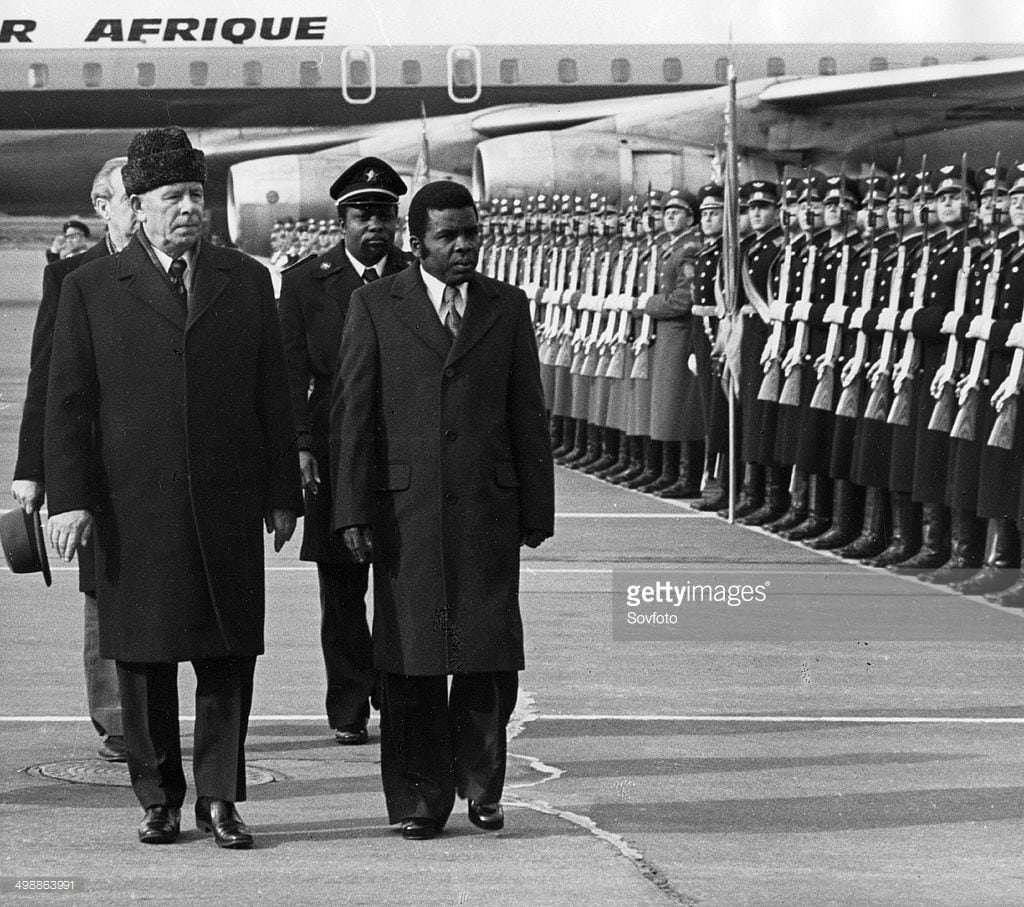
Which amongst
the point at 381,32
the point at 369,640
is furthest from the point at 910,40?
the point at 369,640

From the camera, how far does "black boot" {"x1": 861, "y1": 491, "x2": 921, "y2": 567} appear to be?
12055mm

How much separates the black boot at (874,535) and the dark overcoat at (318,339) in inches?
184

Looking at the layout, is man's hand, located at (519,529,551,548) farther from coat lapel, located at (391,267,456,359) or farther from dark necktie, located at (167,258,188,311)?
dark necktie, located at (167,258,188,311)

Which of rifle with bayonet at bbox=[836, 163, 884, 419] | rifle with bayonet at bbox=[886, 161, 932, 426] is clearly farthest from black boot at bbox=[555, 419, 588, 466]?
rifle with bayonet at bbox=[886, 161, 932, 426]

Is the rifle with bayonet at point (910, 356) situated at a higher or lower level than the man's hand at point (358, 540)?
higher

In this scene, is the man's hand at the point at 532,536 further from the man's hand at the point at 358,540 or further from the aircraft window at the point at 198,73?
the aircraft window at the point at 198,73

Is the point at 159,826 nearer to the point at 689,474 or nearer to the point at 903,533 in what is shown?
the point at 903,533

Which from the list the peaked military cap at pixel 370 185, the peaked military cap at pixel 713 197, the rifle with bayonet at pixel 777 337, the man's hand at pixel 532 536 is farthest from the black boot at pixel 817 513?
the man's hand at pixel 532 536

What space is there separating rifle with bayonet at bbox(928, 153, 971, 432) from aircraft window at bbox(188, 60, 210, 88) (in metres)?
22.9

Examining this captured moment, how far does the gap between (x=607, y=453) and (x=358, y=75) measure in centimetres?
1714

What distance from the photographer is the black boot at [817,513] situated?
13.1 meters

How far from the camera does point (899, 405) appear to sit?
39.0 ft

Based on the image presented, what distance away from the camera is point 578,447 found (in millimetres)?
18359

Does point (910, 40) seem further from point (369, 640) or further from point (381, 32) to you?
point (369, 640)
